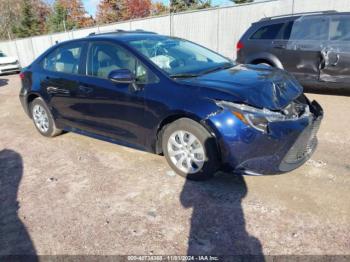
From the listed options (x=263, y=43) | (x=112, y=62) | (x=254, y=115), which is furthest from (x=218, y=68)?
(x=263, y=43)

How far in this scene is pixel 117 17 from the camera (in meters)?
46.2

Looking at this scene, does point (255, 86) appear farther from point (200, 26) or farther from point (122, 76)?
point (200, 26)

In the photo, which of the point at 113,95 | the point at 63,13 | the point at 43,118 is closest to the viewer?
the point at 113,95

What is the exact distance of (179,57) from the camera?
4.02 m

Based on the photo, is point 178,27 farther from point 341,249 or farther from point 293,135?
point 341,249

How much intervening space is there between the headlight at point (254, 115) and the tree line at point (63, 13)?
39.9 m

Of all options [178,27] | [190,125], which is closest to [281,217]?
[190,125]

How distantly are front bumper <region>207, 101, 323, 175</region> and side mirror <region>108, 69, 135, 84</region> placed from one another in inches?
44.4

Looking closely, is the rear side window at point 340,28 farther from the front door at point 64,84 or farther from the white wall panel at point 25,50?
the white wall panel at point 25,50

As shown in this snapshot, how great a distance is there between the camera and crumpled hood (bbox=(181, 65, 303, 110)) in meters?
3.04

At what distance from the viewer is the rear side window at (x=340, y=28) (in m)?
6.14

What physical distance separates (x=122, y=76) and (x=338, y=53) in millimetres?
4709

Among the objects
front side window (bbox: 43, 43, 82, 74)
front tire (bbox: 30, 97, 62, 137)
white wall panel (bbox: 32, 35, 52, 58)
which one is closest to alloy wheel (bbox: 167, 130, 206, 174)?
front side window (bbox: 43, 43, 82, 74)

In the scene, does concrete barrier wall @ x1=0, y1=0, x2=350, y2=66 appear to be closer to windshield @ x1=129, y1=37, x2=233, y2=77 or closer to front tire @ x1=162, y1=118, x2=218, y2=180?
windshield @ x1=129, y1=37, x2=233, y2=77
